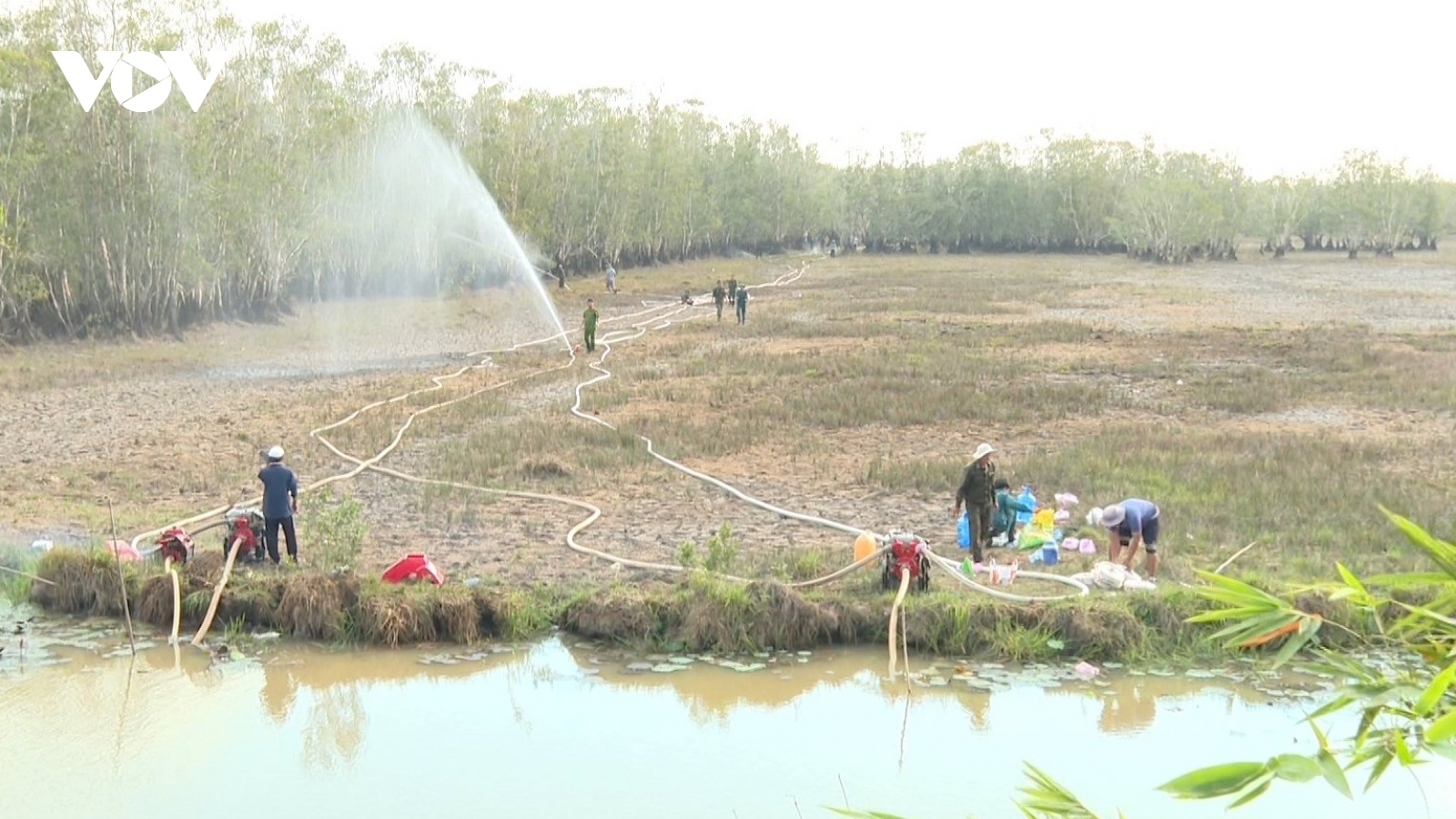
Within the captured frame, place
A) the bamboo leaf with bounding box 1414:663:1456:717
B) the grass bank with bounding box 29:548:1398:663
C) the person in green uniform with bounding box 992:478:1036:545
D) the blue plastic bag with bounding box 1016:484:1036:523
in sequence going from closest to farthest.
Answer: the bamboo leaf with bounding box 1414:663:1456:717 → the grass bank with bounding box 29:548:1398:663 → the person in green uniform with bounding box 992:478:1036:545 → the blue plastic bag with bounding box 1016:484:1036:523

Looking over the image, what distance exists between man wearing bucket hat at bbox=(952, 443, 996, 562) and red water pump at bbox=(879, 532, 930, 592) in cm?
131

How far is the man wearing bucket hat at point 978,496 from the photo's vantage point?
40.7ft

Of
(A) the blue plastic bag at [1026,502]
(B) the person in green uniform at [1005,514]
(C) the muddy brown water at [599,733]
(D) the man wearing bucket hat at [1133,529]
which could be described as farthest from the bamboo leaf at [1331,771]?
(A) the blue plastic bag at [1026,502]

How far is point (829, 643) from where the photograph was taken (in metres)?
10.9

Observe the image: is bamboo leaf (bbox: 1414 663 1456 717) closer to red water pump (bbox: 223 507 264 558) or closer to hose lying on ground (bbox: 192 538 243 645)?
hose lying on ground (bbox: 192 538 243 645)

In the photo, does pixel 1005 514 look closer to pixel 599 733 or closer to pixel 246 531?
pixel 599 733

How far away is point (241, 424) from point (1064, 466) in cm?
1250

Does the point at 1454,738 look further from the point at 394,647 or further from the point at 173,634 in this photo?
the point at 173,634

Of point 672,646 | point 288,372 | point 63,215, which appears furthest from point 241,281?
point 672,646

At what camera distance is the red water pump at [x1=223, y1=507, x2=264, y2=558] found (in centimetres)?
1182

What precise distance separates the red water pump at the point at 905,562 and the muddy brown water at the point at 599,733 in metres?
0.90

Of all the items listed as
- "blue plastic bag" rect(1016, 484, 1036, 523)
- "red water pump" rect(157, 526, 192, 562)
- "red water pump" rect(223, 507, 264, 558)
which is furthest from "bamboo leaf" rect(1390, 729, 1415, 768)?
"blue plastic bag" rect(1016, 484, 1036, 523)

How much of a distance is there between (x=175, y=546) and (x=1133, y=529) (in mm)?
8288

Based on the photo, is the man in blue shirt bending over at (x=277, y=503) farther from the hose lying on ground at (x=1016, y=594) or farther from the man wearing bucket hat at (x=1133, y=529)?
the man wearing bucket hat at (x=1133, y=529)
